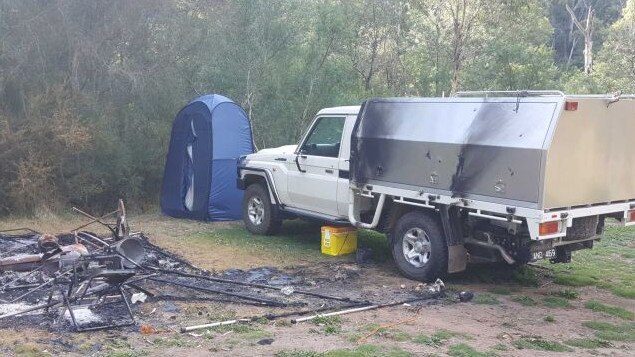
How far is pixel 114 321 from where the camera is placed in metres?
6.53

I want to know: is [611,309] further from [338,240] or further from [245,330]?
[245,330]

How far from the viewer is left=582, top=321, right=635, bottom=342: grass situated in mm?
6641

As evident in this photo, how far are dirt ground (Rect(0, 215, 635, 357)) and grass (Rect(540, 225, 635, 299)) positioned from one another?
4.5 inches

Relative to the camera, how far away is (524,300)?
7.92 m

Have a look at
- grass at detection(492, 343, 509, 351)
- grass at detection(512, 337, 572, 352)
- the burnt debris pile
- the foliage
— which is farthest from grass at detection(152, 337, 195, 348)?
the foliage

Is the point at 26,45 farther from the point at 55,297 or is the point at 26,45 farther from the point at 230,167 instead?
the point at 55,297

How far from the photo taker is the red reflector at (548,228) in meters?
7.29

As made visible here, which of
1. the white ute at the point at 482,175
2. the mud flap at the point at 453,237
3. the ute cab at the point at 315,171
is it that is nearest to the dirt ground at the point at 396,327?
the mud flap at the point at 453,237

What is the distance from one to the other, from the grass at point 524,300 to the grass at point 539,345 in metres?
1.36

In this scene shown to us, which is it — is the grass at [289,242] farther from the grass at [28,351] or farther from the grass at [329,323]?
the grass at [28,351]

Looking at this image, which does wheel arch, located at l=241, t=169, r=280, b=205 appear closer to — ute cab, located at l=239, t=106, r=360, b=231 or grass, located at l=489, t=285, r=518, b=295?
ute cab, located at l=239, t=106, r=360, b=231

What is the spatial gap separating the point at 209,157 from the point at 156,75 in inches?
101

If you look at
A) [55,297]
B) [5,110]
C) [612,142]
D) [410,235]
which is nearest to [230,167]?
[5,110]

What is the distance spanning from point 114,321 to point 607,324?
4.84 m
